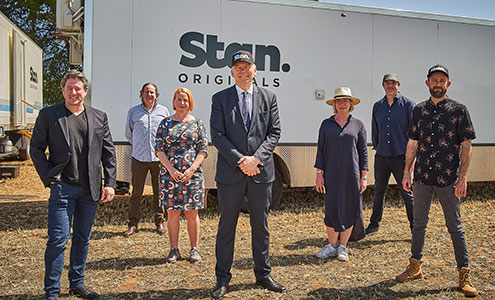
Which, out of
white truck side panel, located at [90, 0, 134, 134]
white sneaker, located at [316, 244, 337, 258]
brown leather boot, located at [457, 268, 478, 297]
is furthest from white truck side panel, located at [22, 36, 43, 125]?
brown leather boot, located at [457, 268, 478, 297]

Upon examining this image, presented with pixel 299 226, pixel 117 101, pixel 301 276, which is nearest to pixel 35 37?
pixel 117 101

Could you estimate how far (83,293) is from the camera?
131 inches

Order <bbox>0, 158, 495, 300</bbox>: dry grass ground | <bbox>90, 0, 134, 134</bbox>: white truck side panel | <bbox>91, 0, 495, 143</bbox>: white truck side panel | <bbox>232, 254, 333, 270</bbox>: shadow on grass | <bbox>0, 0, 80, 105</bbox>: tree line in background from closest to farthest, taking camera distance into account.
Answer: <bbox>0, 158, 495, 300</bbox>: dry grass ground, <bbox>232, 254, 333, 270</bbox>: shadow on grass, <bbox>90, 0, 134, 134</bbox>: white truck side panel, <bbox>91, 0, 495, 143</bbox>: white truck side panel, <bbox>0, 0, 80, 105</bbox>: tree line in background

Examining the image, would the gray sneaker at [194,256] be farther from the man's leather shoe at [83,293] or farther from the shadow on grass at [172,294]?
the man's leather shoe at [83,293]

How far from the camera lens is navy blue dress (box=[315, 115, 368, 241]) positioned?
4.32 m

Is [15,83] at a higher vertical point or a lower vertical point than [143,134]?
higher

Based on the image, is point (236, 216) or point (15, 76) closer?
point (236, 216)

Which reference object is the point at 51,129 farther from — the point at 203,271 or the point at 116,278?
the point at 203,271

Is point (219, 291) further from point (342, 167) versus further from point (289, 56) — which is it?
point (289, 56)

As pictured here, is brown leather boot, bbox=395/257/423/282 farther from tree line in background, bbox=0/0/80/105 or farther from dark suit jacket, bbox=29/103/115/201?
tree line in background, bbox=0/0/80/105

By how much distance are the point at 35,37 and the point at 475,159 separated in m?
18.7

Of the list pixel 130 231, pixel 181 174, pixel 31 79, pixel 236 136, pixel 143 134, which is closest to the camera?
pixel 236 136

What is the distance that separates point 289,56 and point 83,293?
4.11 meters

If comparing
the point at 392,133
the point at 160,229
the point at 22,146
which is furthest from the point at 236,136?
the point at 22,146
